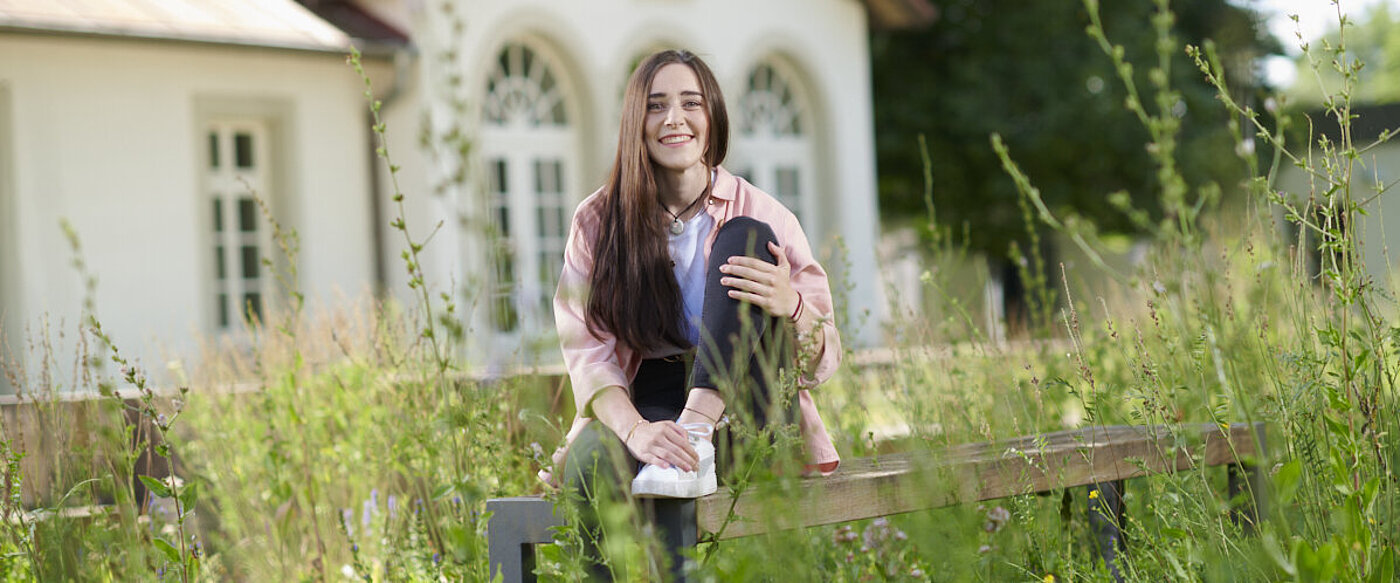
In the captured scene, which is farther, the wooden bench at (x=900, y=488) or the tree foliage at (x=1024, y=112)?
the tree foliage at (x=1024, y=112)

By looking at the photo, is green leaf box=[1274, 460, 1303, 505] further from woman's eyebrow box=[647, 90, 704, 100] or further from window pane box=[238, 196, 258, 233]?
window pane box=[238, 196, 258, 233]

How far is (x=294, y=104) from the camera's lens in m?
10.7

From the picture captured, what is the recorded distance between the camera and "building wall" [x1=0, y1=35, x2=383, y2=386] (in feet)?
31.3

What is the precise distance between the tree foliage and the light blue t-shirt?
44.1 feet

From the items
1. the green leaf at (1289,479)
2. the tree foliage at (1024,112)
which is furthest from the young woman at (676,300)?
the tree foliage at (1024,112)

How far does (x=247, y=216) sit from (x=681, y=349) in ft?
28.3

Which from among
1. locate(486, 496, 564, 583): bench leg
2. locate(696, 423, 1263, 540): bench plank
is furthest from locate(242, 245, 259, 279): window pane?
locate(486, 496, 564, 583): bench leg

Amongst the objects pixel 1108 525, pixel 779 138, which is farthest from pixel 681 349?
pixel 779 138

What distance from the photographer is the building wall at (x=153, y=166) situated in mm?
9539

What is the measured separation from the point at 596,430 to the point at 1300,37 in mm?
1235

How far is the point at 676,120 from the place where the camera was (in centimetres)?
287

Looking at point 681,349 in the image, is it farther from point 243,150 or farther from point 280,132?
point 243,150

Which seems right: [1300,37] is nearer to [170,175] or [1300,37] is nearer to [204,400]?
[204,400]

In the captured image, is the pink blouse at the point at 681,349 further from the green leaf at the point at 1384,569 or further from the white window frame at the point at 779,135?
the white window frame at the point at 779,135
